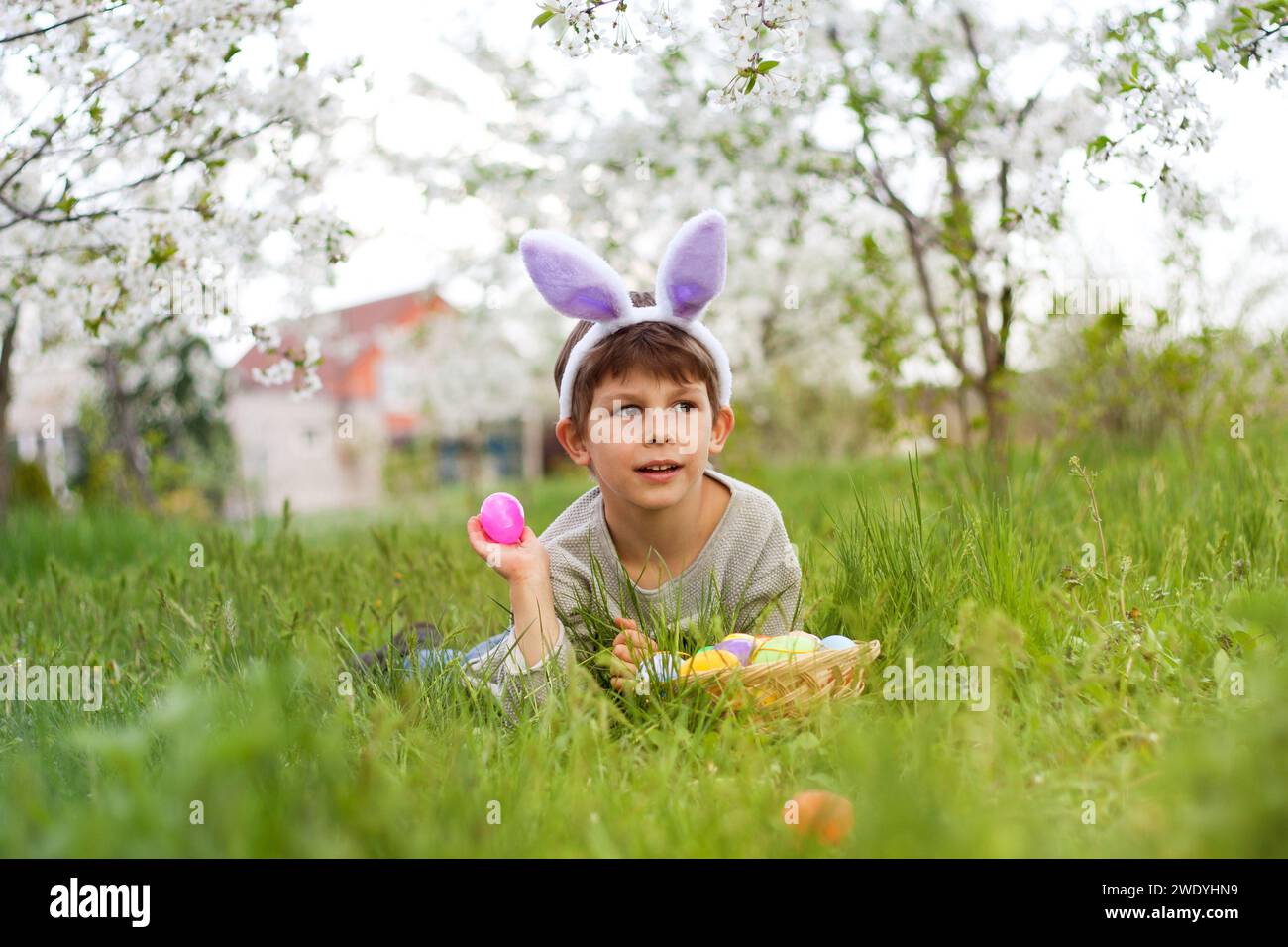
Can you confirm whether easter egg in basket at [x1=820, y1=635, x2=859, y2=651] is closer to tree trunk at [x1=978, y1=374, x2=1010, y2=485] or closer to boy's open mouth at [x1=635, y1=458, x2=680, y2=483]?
boy's open mouth at [x1=635, y1=458, x2=680, y2=483]

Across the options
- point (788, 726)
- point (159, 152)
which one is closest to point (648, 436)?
point (788, 726)

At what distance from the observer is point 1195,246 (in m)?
5.27

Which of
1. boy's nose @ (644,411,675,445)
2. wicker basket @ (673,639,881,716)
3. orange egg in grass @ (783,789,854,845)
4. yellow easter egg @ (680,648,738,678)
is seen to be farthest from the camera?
boy's nose @ (644,411,675,445)

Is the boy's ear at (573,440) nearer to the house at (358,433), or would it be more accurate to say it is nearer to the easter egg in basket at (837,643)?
the easter egg in basket at (837,643)

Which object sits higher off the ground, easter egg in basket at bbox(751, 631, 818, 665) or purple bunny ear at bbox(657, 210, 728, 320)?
purple bunny ear at bbox(657, 210, 728, 320)

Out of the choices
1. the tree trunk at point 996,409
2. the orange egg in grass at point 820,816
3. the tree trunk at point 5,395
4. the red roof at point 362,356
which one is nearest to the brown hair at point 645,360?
the orange egg in grass at point 820,816

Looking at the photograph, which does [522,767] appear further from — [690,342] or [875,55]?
[875,55]

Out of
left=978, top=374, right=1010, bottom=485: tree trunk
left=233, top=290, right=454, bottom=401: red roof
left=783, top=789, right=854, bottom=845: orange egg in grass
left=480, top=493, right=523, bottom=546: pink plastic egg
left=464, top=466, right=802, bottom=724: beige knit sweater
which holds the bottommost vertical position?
left=783, top=789, right=854, bottom=845: orange egg in grass

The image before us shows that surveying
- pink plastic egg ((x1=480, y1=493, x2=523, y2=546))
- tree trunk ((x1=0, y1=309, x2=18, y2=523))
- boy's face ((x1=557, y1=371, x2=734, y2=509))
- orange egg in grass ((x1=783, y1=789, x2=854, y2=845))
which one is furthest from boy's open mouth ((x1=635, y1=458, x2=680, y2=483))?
tree trunk ((x1=0, y1=309, x2=18, y2=523))

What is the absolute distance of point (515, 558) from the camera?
8.54ft

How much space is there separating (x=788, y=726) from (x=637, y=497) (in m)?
0.68

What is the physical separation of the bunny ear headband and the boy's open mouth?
13.6 inches

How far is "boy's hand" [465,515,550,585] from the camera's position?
259 centimetres

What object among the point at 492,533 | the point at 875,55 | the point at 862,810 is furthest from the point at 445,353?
the point at 862,810
